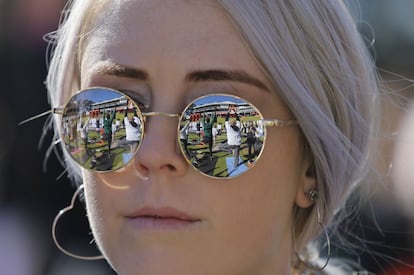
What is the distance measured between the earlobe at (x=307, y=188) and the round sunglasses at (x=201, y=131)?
197mm

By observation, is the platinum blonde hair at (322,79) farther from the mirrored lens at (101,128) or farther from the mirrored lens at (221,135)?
the mirrored lens at (101,128)

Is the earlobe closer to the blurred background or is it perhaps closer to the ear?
the ear

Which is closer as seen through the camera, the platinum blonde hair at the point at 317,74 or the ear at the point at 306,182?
the platinum blonde hair at the point at 317,74

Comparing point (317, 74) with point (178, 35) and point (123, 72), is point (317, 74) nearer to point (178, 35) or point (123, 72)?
point (178, 35)

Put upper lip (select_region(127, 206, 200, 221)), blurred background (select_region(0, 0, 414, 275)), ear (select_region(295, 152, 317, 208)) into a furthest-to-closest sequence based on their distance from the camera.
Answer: blurred background (select_region(0, 0, 414, 275)) → ear (select_region(295, 152, 317, 208)) → upper lip (select_region(127, 206, 200, 221))

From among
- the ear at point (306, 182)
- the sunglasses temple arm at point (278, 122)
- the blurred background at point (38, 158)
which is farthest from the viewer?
the blurred background at point (38, 158)

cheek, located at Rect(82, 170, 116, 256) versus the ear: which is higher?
the ear

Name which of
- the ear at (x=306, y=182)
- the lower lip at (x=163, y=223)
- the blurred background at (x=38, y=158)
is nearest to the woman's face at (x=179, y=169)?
the lower lip at (x=163, y=223)

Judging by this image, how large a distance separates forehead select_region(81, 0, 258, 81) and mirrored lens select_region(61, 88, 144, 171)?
0.13 metres

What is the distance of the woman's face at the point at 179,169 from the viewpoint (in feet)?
7.49

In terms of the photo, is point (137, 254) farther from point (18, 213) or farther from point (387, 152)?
point (18, 213)

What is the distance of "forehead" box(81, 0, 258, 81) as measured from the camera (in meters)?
2.31

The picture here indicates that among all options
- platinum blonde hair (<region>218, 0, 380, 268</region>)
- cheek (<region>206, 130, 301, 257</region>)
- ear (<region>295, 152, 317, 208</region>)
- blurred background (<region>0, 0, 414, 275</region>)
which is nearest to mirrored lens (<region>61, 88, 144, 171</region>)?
cheek (<region>206, 130, 301, 257</region>)

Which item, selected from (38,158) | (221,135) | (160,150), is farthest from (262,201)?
(38,158)
